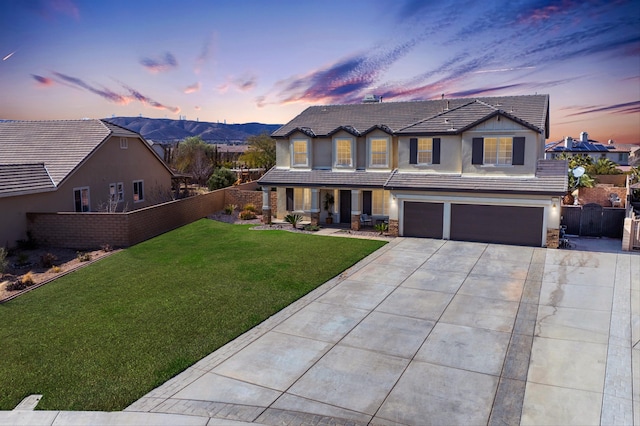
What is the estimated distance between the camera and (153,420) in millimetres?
7754

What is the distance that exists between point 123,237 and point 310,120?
14.8 meters

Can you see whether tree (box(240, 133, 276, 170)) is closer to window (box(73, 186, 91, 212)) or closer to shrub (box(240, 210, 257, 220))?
shrub (box(240, 210, 257, 220))

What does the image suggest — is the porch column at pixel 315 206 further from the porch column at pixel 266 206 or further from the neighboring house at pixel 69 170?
the neighboring house at pixel 69 170

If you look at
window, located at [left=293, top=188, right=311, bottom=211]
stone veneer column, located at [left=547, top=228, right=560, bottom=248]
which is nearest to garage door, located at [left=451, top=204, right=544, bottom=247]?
stone veneer column, located at [left=547, top=228, right=560, bottom=248]

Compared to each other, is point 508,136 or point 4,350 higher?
point 508,136

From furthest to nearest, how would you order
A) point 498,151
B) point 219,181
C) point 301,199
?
point 219,181
point 301,199
point 498,151

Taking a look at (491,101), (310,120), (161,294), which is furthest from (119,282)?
(491,101)

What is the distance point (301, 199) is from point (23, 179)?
50.9ft

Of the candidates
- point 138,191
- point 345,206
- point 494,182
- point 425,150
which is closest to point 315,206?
point 345,206

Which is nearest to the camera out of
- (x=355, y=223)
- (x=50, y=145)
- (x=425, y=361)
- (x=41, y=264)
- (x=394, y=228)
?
(x=425, y=361)

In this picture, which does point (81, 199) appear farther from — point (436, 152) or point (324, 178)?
point (436, 152)

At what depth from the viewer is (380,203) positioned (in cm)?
2733

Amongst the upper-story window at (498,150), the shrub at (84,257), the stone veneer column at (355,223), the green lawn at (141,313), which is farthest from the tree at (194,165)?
the upper-story window at (498,150)

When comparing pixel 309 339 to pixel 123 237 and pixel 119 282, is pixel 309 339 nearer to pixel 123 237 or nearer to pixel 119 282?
pixel 119 282
